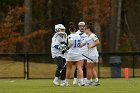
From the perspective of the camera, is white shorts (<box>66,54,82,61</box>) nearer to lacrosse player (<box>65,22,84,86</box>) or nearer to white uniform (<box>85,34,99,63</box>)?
lacrosse player (<box>65,22,84,86</box>)

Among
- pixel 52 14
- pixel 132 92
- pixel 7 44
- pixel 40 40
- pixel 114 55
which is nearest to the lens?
pixel 132 92

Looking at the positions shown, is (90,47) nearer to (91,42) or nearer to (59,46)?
(91,42)

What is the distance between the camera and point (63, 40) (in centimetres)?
2005

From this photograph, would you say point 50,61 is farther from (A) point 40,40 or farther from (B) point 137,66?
(A) point 40,40

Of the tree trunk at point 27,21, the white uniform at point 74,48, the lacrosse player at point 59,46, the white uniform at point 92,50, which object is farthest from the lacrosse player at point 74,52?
the tree trunk at point 27,21

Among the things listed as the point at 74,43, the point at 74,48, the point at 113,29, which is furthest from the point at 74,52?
the point at 113,29

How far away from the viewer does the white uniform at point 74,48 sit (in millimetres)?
19875

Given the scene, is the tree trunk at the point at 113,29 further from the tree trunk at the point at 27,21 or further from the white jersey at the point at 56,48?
the white jersey at the point at 56,48

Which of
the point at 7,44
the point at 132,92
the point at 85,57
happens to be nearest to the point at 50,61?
the point at 7,44

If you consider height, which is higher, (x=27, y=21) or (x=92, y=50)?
(x=27, y=21)

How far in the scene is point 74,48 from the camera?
2005 cm

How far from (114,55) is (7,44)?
1409cm

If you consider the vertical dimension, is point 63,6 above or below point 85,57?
above

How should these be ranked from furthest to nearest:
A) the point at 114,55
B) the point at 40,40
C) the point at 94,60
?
the point at 40,40 → the point at 114,55 → the point at 94,60
